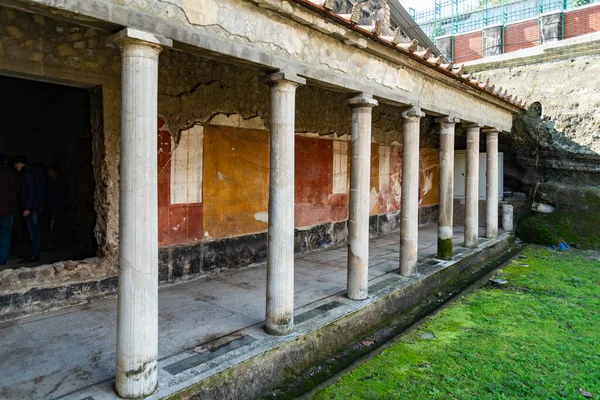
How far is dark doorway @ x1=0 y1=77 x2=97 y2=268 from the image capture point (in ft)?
20.1

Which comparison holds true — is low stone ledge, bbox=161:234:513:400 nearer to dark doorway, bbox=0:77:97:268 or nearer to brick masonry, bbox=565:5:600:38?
dark doorway, bbox=0:77:97:268

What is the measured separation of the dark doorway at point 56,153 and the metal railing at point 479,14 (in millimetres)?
17602

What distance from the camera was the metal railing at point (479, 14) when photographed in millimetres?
17625

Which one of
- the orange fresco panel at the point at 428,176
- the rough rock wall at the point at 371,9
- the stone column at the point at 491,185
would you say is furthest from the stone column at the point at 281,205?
the orange fresco panel at the point at 428,176

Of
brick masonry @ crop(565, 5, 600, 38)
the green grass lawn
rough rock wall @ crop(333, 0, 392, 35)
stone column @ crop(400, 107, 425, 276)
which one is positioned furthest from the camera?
brick masonry @ crop(565, 5, 600, 38)

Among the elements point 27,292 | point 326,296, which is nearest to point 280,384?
point 326,296

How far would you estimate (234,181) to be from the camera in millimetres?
6742

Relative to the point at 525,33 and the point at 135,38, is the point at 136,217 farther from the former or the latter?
the point at 525,33

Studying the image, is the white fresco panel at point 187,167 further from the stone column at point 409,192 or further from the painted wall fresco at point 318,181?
the stone column at point 409,192

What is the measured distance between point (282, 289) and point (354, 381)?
1.13 meters

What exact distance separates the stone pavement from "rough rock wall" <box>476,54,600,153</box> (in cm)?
810

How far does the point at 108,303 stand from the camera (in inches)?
198

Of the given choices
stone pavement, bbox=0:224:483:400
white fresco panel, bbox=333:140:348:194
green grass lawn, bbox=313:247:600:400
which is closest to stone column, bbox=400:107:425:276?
stone pavement, bbox=0:224:483:400

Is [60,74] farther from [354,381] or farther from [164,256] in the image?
[354,381]
